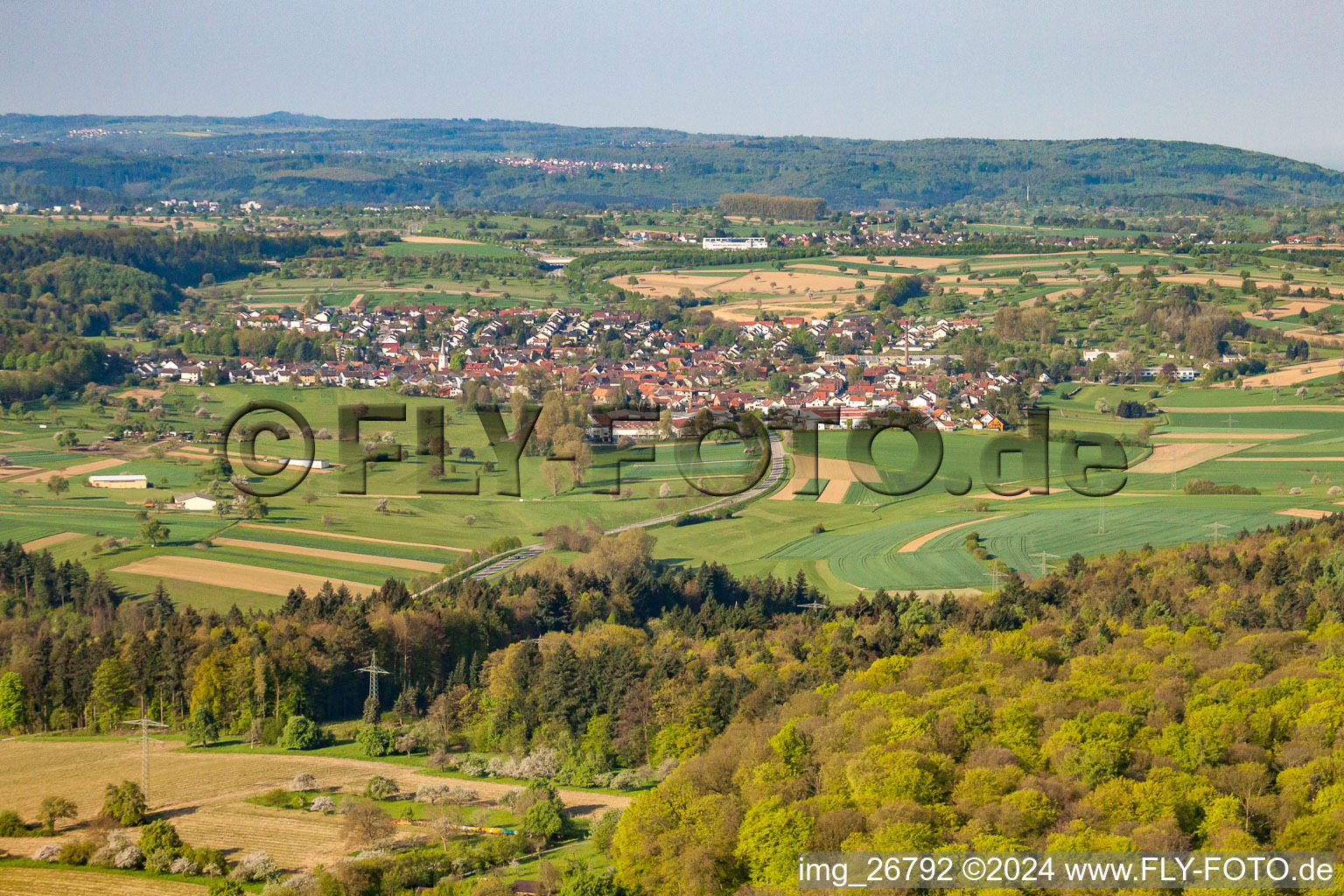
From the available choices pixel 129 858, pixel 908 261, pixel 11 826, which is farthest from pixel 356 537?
pixel 908 261

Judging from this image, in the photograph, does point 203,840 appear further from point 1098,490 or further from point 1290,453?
point 1290,453

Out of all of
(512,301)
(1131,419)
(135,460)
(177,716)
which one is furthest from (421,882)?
(512,301)

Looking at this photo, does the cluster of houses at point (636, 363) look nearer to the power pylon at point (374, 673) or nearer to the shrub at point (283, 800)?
the power pylon at point (374, 673)

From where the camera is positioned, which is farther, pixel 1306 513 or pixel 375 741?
pixel 1306 513

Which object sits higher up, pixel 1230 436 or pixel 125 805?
pixel 1230 436

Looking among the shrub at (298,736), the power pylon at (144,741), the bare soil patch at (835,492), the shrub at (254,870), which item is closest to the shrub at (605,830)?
the shrub at (254,870)

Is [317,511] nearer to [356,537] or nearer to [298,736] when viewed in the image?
[356,537]
